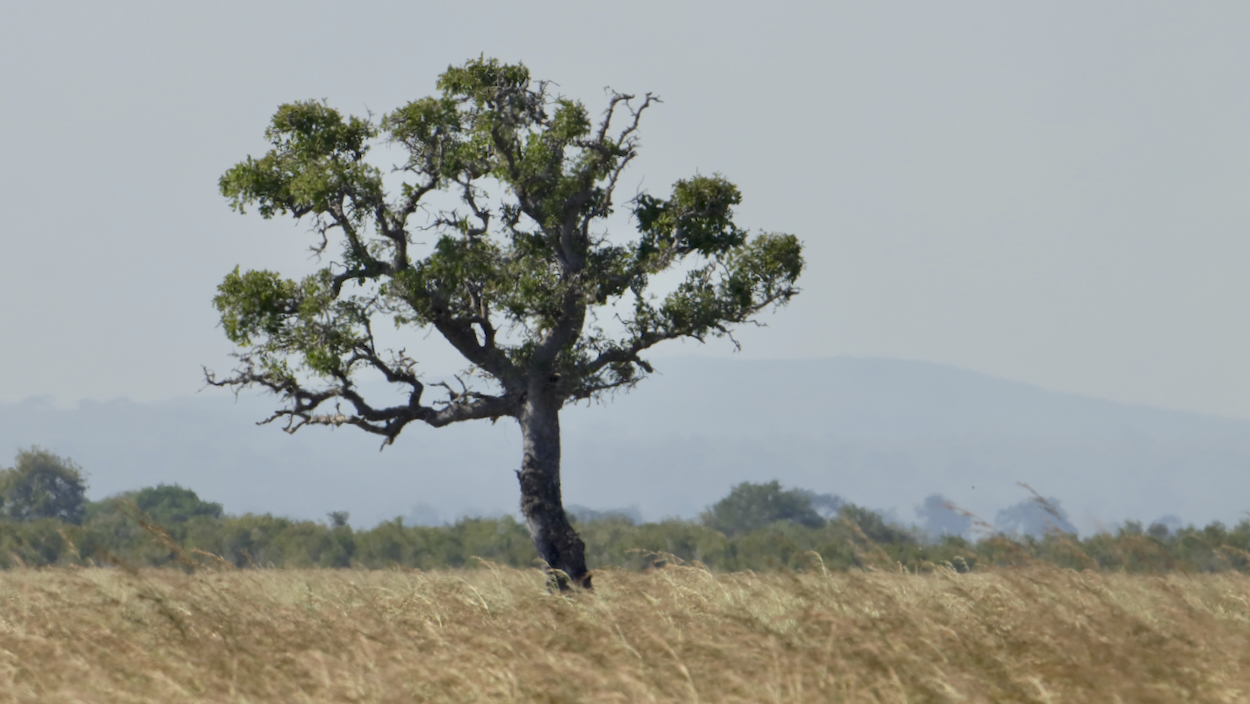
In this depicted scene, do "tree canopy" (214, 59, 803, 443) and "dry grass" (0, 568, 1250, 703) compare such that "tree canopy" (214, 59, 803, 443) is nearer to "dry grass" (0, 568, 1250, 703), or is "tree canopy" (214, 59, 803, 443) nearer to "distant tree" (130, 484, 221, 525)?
"dry grass" (0, 568, 1250, 703)

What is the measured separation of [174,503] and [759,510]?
51386mm

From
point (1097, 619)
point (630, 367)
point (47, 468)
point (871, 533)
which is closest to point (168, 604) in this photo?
point (1097, 619)

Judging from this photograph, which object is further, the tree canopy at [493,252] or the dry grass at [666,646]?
the tree canopy at [493,252]

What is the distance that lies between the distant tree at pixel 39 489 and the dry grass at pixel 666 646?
239 ft

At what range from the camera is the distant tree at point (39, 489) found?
75.9 metres

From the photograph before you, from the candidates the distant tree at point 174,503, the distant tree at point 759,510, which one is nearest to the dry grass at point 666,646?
the distant tree at point 174,503

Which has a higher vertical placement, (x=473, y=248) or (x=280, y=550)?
(x=473, y=248)

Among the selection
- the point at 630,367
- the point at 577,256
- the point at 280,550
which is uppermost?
the point at 577,256

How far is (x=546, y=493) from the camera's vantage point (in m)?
17.3

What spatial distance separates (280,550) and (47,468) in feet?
117

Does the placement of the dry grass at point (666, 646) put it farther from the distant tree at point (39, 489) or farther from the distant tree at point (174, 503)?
the distant tree at point (39, 489)

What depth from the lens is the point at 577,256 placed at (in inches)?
714

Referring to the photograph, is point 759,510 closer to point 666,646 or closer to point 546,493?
point 546,493

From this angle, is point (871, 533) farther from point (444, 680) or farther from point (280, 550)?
point (444, 680)
